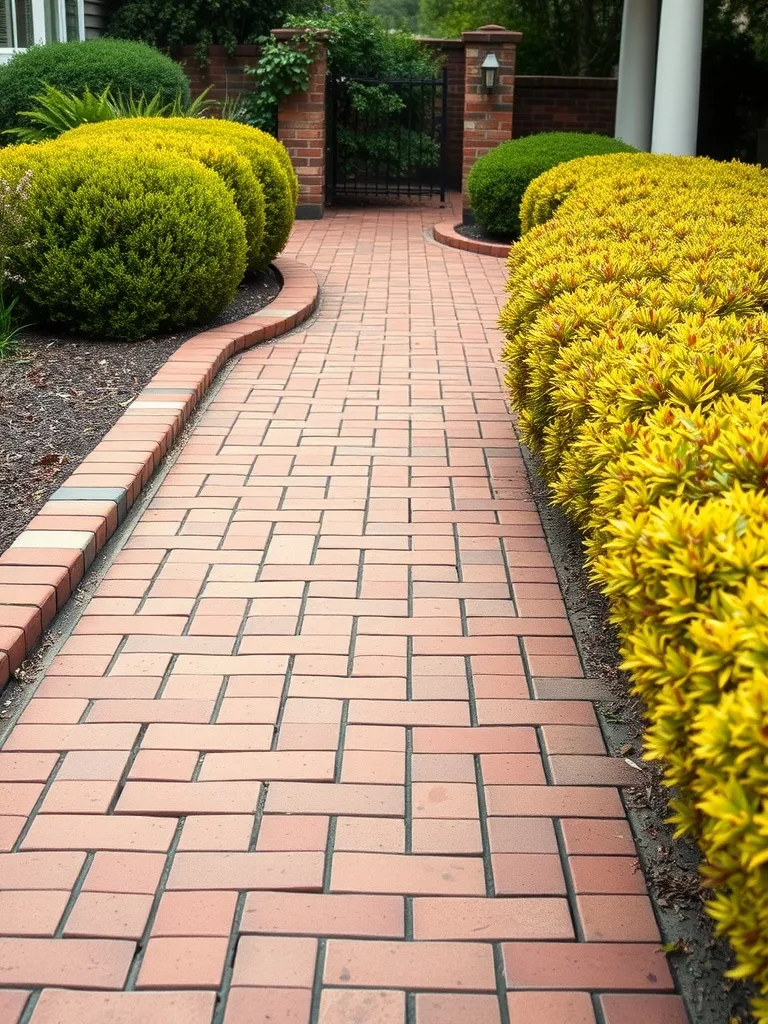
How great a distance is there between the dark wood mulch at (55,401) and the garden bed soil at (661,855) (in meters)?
1.94

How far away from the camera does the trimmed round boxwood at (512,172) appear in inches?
431

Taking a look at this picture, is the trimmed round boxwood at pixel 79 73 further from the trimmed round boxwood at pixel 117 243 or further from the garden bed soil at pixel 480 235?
the trimmed round boxwood at pixel 117 243

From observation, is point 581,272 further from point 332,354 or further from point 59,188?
point 59,188

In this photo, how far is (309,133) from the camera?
13.5 metres

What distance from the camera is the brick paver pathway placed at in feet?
7.00

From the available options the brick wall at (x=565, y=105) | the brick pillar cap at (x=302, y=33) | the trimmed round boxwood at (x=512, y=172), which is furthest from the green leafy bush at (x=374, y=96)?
the trimmed round boxwood at (x=512, y=172)

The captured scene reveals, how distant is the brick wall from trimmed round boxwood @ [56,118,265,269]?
32.1 feet

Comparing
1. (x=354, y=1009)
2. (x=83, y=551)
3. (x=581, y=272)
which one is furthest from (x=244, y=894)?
(x=581, y=272)

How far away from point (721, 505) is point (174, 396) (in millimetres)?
3696

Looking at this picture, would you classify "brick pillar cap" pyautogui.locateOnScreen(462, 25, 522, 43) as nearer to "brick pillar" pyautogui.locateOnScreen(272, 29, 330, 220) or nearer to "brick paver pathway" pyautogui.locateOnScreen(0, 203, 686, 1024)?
"brick pillar" pyautogui.locateOnScreen(272, 29, 330, 220)

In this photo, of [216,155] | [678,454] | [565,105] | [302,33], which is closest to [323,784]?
[678,454]

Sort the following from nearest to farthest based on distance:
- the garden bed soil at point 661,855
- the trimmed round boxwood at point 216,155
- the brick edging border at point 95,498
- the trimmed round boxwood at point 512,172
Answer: the garden bed soil at point 661,855 → the brick edging border at point 95,498 → the trimmed round boxwood at point 216,155 → the trimmed round boxwood at point 512,172

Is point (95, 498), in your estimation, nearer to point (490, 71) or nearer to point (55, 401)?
point (55, 401)

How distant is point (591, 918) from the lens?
2.29 m
